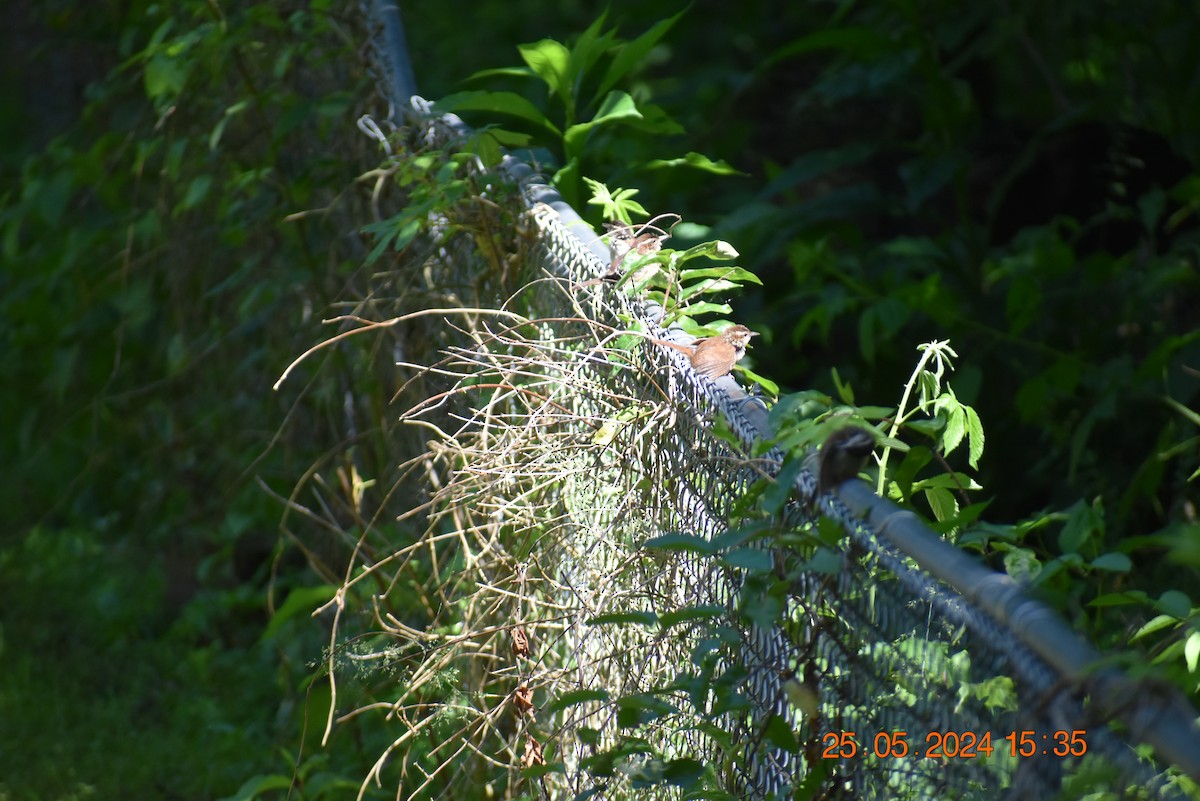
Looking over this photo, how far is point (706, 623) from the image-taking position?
1.47m

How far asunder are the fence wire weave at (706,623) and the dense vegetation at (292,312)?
656 millimetres

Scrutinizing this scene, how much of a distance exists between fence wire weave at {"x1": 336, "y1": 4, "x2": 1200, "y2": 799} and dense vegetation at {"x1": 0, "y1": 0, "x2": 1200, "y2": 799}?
2.15ft

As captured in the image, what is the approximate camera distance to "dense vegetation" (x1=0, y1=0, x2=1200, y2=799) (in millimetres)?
3217

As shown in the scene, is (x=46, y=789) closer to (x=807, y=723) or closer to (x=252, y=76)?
(x=252, y=76)

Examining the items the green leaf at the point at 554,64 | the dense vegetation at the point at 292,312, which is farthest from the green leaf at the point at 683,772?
the green leaf at the point at 554,64

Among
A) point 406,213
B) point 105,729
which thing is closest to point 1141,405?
point 406,213

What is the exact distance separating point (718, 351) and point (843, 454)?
1.04ft

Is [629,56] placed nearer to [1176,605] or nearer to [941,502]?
[941,502]

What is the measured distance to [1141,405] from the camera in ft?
12.9

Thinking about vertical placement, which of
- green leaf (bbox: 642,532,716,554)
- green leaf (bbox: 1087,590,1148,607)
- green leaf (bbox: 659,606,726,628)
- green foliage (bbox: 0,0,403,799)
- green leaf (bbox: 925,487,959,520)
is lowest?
green foliage (bbox: 0,0,403,799)

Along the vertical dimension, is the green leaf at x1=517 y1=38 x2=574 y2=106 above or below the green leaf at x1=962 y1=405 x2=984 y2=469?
above

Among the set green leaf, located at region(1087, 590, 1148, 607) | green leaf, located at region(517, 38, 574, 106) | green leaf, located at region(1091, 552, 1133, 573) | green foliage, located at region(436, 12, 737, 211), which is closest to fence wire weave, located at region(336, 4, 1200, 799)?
green foliage, located at region(436, 12, 737, 211)

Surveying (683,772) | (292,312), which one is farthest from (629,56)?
(683,772)

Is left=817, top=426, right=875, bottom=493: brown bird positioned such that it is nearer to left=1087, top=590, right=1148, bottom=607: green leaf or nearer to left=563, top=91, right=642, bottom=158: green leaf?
left=1087, top=590, right=1148, bottom=607: green leaf
